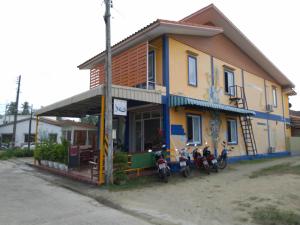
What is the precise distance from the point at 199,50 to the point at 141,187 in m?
8.44

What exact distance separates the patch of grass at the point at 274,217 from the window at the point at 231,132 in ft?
33.1

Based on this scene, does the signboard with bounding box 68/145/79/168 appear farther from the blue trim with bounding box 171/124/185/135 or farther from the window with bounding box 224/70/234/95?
the window with bounding box 224/70/234/95

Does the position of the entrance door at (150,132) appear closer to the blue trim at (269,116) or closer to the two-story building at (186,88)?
the two-story building at (186,88)

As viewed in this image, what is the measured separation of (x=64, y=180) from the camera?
Answer: 11.0 m

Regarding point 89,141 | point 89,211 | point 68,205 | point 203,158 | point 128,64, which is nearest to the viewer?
point 89,211

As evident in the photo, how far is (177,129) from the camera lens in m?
12.5

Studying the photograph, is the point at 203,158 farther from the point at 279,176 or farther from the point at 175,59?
the point at 175,59

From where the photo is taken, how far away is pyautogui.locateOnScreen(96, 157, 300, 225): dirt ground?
6.25 meters

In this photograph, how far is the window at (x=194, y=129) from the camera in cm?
1343

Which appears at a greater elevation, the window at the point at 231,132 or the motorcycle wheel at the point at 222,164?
the window at the point at 231,132

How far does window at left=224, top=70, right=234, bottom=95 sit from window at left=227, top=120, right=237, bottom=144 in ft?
6.11

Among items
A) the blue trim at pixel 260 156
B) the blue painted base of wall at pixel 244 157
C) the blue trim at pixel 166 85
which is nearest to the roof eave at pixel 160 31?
the blue trim at pixel 166 85

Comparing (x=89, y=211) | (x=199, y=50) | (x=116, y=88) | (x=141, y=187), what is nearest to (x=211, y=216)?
(x=89, y=211)

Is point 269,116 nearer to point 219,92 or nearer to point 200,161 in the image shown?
point 219,92
